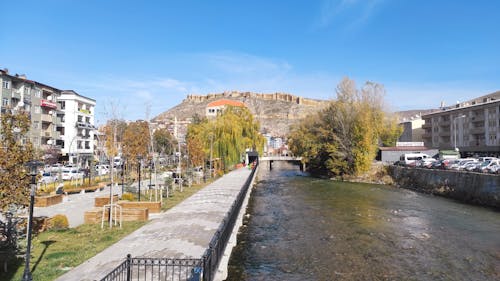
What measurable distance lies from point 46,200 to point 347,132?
4127 cm

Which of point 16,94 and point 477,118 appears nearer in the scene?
point 16,94

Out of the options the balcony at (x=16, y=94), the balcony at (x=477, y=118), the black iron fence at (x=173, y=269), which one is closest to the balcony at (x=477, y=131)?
the balcony at (x=477, y=118)

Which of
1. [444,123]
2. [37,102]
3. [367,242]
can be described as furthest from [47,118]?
[444,123]

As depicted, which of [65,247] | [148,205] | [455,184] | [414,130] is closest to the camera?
[65,247]

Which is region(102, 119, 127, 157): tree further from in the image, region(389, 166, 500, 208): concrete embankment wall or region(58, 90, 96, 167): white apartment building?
region(58, 90, 96, 167): white apartment building

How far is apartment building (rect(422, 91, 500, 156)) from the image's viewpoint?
5909 centimetres

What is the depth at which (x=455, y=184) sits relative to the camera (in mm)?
34438

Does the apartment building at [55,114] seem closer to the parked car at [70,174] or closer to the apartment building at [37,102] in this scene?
the apartment building at [37,102]

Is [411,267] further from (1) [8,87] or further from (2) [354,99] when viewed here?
(1) [8,87]

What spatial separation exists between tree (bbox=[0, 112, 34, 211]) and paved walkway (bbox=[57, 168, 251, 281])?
2.81m

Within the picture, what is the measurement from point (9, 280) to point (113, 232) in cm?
557

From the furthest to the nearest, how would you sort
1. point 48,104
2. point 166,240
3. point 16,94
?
point 48,104 → point 16,94 → point 166,240

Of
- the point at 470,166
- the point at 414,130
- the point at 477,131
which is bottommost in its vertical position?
the point at 470,166

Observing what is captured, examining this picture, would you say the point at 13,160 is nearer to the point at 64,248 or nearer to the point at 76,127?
the point at 64,248
